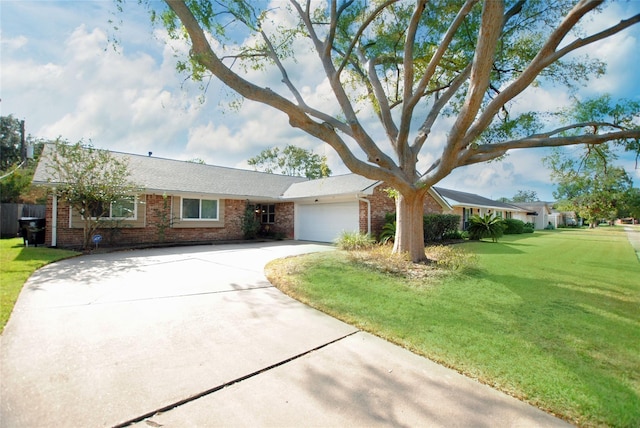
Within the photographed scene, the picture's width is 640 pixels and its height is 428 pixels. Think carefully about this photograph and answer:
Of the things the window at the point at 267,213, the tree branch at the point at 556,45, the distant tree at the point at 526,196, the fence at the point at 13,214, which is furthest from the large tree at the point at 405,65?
the distant tree at the point at 526,196

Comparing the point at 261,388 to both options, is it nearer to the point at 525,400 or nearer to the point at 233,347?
the point at 233,347

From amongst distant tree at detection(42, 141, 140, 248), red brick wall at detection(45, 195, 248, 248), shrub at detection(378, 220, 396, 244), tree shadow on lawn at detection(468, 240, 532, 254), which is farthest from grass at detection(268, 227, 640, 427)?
red brick wall at detection(45, 195, 248, 248)

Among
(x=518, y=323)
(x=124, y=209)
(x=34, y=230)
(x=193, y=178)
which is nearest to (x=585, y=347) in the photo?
(x=518, y=323)

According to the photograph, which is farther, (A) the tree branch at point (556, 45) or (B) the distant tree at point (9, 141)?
(B) the distant tree at point (9, 141)

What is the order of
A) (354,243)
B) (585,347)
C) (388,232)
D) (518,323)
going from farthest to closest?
(388,232) < (354,243) < (518,323) < (585,347)

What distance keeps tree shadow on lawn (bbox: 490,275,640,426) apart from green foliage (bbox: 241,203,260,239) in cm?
1285

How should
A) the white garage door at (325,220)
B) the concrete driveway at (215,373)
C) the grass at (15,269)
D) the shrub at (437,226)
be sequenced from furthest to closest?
the shrub at (437,226) → the white garage door at (325,220) → the grass at (15,269) → the concrete driveway at (215,373)

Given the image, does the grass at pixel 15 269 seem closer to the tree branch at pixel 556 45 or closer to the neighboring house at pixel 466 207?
the tree branch at pixel 556 45

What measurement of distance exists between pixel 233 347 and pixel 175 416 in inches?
45.2

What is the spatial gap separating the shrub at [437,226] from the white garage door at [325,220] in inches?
154

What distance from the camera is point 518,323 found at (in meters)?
4.20

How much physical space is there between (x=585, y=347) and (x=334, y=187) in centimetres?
1283

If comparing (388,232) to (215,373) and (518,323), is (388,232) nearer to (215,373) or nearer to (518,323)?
(518,323)

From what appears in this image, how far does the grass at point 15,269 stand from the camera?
4469mm
